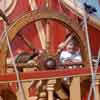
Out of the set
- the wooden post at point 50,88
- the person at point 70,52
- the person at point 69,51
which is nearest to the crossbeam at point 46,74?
the wooden post at point 50,88

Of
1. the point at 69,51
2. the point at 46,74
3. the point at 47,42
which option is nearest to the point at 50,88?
the point at 46,74

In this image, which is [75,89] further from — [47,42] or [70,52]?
[70,52]

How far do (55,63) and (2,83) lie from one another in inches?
13.1

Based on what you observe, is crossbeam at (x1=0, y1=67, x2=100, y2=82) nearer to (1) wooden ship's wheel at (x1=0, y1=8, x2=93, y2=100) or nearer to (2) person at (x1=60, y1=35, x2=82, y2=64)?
(1) wooden ship's wheel at (x1=0, y1=8, x2=93, y2=100)

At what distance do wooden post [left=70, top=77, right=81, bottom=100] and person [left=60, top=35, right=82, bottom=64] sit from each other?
1.27 ft

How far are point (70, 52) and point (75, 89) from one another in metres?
0.76

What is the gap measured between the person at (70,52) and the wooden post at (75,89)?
388mm

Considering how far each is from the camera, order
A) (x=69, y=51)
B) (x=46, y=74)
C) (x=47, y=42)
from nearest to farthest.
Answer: (x=46, y=74), (x=47, y=42), (x=69, y=51)

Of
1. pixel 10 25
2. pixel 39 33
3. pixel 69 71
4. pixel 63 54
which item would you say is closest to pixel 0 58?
pixel 10 25

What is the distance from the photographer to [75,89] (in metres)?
2.16

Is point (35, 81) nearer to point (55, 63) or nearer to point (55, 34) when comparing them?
point (55, 63)

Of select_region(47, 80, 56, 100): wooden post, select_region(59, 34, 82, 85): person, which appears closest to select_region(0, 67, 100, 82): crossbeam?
select_region(47, 80, 56, 100): wooden post

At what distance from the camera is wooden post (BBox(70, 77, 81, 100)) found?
215 centimetres

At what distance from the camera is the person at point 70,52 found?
2.60 meters
